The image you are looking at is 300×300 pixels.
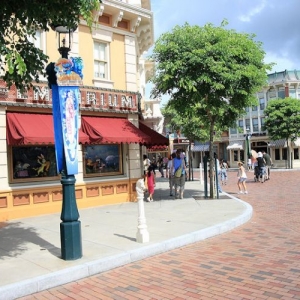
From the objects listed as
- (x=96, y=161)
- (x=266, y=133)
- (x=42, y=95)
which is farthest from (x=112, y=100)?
(x=266, y=133)

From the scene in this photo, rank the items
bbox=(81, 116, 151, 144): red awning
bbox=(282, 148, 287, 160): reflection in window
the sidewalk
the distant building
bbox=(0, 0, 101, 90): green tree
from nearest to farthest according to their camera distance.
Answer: the sidewalk → bbox=(0, 0, 101, 90): green tree → bbox=(81, 116, 151, 144): red awning → bbox=(282, 148, 287, 160): reflection in window → the distant building

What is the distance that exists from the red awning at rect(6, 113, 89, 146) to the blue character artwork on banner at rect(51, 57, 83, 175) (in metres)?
4.01

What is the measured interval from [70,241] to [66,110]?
87.2 inches

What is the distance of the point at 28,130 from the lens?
10.1m

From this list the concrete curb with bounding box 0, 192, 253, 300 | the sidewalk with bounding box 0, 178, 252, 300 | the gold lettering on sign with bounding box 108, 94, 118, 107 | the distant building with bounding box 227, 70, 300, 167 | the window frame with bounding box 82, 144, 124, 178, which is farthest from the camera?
the distant building with bounding box 227, 70, 300, 167

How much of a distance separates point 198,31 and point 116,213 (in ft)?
22.4

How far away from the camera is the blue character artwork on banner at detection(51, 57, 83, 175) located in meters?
6.10

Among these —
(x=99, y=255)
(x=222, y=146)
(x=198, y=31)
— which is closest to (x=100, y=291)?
(x=99, y=255)

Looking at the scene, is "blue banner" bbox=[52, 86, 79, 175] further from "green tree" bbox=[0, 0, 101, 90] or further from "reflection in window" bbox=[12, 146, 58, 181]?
"reflection in window" bbox=[12, 146, 58, 181]

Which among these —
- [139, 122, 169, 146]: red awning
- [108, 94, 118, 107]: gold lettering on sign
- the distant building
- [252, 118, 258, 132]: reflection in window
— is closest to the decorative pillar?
[108, 94, 118, 107]: gold lettering on sign

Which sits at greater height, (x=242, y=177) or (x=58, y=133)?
(x=58, y=133)

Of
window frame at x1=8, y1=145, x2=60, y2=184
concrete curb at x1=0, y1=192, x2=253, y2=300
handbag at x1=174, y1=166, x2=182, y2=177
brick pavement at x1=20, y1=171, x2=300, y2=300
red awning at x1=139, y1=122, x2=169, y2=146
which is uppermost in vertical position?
red awning at x1=139, y1=122, x2=169, y2=146

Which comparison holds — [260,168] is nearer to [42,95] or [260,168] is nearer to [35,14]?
[42,95]

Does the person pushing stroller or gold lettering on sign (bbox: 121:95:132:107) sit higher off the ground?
gold lettering on sign (bbox: 121:95:132:107)
